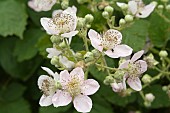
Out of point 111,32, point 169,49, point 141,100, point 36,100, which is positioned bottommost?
point 36,100

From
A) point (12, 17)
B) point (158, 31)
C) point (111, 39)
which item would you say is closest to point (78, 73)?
point (111, 39)

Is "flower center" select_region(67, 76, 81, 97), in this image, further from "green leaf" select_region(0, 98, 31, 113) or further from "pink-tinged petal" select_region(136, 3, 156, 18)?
"green leaf" select_region(0, 98, 31, 113)

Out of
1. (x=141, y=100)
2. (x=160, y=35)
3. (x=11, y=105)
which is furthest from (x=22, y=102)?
(x=160, y=35)

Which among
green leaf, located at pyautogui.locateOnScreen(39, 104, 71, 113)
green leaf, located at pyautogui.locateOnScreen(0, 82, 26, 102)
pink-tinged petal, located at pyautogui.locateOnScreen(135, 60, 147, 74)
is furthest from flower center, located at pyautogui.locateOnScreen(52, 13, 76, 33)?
green leaf, located at pyautogui.locateOnScreen(0, 82, 26, 102)

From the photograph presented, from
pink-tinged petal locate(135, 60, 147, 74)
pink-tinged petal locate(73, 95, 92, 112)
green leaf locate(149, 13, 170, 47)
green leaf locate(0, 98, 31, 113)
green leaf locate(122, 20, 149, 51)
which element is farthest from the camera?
green leaf locate(0, 98, 31, 113)

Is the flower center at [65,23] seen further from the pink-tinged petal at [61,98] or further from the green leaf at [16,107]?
the green leaf at [16,107]

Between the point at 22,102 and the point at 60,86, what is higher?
the point at 60,86

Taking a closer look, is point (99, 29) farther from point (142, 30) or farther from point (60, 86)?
point (60, 86)
